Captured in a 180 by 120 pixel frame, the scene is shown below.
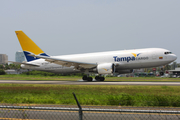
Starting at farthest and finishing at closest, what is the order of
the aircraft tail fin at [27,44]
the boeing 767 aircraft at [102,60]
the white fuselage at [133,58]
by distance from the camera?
the aircraft tail fin at [27,44] < the boeing 767 aircraft at [102,60] < the white fuselage at [133,58]

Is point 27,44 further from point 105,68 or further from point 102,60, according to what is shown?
point 105,68

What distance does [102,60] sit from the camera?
112ft

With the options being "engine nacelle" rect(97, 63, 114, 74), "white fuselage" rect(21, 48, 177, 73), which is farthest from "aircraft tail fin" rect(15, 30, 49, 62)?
"engine nacelle" rect(97, 63, 114, 74)

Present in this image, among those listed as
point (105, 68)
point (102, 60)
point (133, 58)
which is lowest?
point (105, 68)

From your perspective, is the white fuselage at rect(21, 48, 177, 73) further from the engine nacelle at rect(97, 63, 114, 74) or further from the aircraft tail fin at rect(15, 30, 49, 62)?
the aircraft tail fin at rect(15, 30, 49, 62)

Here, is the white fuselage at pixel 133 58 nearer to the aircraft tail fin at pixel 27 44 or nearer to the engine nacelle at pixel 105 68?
the engine nacelle at pixel 105 68

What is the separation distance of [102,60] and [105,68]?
2.46 metres

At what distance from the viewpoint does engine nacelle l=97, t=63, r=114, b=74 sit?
105ft

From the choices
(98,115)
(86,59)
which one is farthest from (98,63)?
(98,115)

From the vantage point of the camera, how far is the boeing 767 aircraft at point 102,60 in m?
31.9

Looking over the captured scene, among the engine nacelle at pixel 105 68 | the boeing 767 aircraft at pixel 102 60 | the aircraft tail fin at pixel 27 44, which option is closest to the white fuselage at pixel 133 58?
the boeing 767 aircraft at pixel 102 60

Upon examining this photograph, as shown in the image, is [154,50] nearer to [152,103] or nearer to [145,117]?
[152,103]

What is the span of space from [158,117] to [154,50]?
25321mm

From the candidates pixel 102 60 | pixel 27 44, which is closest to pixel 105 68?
pixel 102 60
